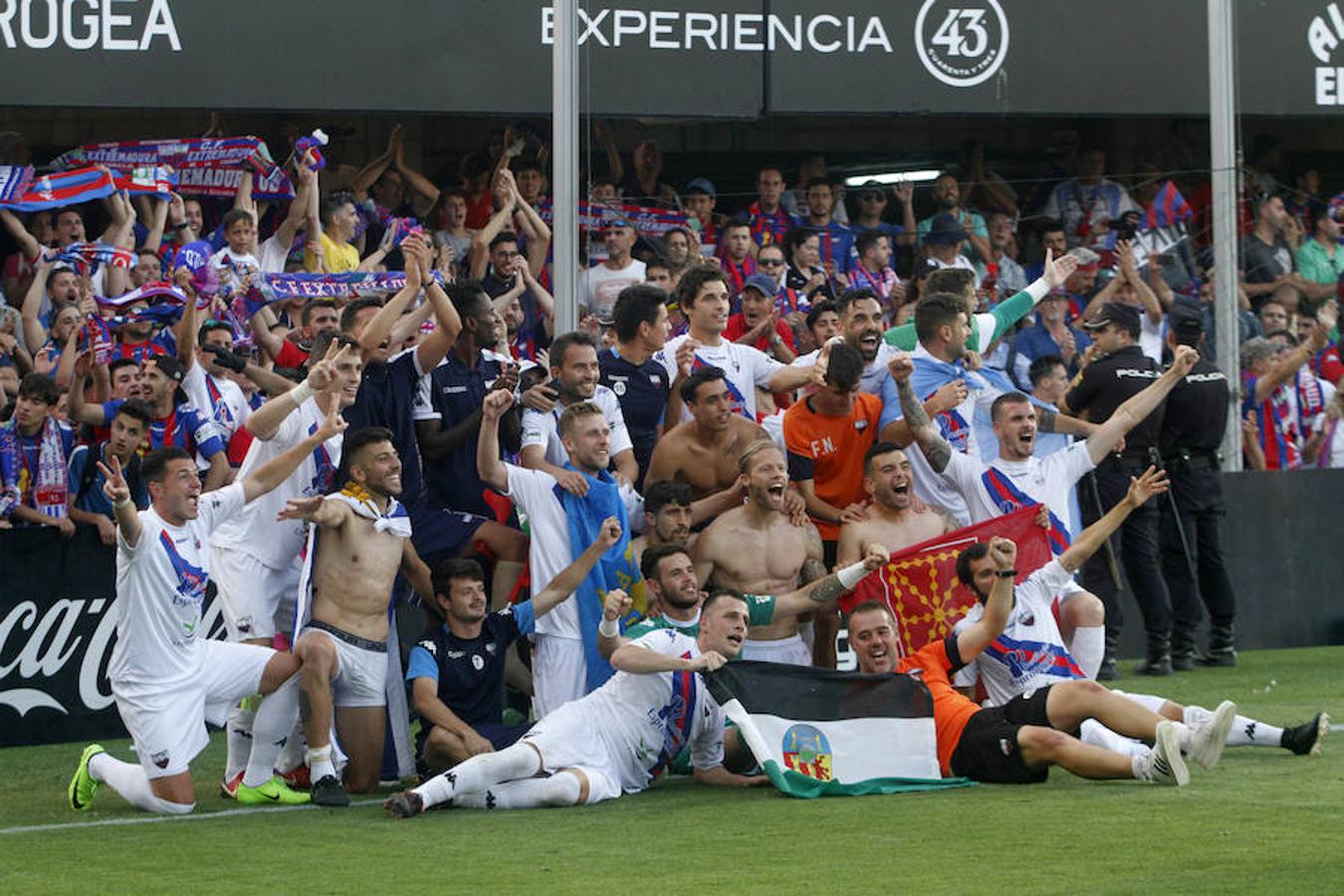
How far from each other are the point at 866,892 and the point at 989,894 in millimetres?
403

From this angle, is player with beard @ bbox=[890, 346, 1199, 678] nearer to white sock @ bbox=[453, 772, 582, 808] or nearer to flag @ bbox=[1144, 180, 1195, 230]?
white sock @ bbox=[453, 772, 582, 808]

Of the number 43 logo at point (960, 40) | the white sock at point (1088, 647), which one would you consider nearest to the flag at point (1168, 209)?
the number 43 logo at point (960, 40)

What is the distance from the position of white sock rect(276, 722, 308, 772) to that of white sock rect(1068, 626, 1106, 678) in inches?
155

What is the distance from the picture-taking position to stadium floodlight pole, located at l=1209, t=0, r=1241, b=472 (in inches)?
596

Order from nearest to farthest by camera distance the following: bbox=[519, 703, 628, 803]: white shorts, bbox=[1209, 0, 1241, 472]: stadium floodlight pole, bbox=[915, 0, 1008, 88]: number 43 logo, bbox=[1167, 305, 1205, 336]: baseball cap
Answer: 1. bbox=[519, 703, 628, 803]: white shorts
2. bbox=[1167, 305, 1205, 336]: baseball cap
3. bbox=[1209, 0, 1241, 472]: stadium floodlight pole
4. bbox=[915, 0, 1008, 88]: number 43 logo

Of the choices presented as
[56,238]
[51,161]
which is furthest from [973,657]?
[51,161]

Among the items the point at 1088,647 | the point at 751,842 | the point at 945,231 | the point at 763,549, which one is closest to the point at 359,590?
the point at 763,549

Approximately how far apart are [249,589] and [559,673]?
1531 mm

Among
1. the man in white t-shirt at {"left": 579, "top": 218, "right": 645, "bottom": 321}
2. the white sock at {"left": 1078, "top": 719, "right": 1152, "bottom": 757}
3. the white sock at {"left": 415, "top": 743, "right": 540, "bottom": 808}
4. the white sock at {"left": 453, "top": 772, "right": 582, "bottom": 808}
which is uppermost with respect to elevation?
the man in white t-shirt at {"left": 579, "top": 218, "right": 645, "bottom": 321}

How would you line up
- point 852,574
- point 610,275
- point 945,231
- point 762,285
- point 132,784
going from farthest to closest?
point 945,231, point 610,275, point 762,285, point 852,574, point 132,784

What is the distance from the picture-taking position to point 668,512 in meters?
10.6

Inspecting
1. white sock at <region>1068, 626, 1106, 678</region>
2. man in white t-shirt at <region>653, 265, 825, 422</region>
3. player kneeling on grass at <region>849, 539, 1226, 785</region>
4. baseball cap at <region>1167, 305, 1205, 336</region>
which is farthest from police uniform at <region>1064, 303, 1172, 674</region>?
player kneeling on grass at <region>849, 539, 1226, 785</region>

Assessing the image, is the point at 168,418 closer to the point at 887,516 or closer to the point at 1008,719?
the point at 887,516

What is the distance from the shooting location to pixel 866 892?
706 cm
